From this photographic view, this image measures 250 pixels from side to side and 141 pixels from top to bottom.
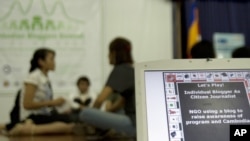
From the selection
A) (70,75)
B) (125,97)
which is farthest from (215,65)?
(70,75)

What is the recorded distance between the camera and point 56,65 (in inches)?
102

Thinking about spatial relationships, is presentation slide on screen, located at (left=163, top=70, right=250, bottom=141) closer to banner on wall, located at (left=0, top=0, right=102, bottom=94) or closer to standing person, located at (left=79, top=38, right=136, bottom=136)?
standing person, located at (left=79, top=38, right=136, bottom=136)

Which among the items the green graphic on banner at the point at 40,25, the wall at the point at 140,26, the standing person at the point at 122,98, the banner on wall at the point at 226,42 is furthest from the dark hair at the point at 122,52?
the banner on wall at the point at 226,42

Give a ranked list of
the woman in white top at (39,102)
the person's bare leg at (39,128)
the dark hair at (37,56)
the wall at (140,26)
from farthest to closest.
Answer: the wall at (140,26), the dark hair at (37,56), the woman in white top at (39,102), the person's bare leg at (39,128)

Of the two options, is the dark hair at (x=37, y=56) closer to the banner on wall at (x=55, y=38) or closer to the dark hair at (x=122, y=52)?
the banner on wall at (x=55, y=38)

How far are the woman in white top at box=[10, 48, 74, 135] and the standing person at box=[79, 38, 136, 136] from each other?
32 cm

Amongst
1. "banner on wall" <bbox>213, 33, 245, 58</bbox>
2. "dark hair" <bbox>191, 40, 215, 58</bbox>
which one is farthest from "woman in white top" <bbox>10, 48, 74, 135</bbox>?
"banner on wall" <bbox>213, 33, 245, 58</bbox>

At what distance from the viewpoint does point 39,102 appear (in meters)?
2.28

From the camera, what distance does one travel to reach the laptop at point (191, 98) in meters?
0.73

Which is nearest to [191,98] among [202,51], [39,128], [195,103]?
[195,103]

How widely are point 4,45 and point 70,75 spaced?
526 millimetres

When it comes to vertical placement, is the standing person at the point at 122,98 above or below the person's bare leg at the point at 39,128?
above

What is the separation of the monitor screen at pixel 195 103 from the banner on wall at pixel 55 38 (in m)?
1.87

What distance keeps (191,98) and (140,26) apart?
197 centimetres
